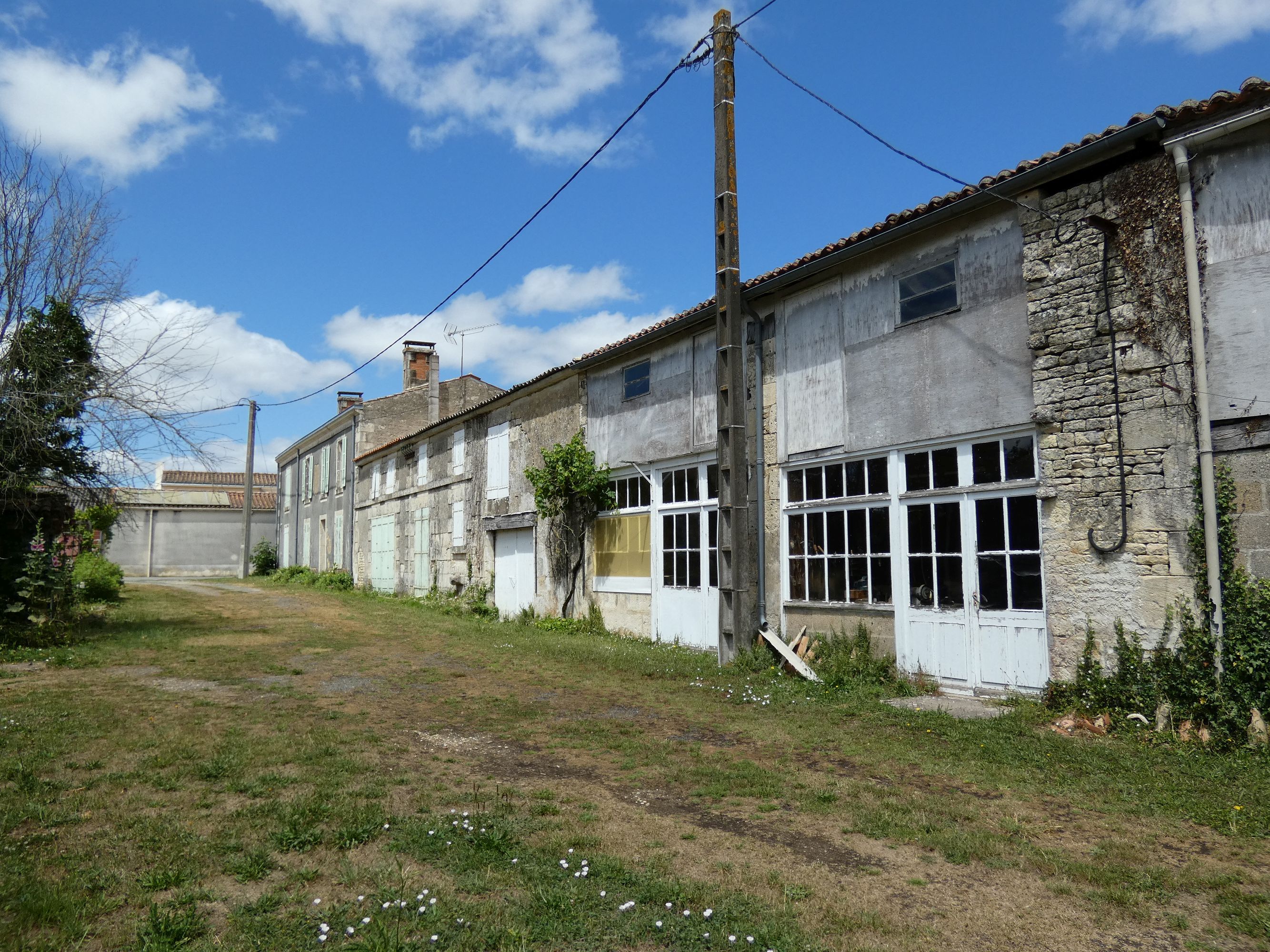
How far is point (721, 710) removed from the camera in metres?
7.58

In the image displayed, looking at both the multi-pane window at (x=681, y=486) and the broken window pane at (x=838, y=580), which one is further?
the multi-pane window at (x=681, y=486)

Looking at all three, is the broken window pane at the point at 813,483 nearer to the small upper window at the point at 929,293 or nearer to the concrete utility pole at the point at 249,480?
the small upper window at the point at 929,293

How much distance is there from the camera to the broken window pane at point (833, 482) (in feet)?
31.1

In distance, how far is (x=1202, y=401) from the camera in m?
6.31

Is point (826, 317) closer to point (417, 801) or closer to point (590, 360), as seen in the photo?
point (590, 360)

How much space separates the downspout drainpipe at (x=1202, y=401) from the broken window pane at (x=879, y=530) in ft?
9.87

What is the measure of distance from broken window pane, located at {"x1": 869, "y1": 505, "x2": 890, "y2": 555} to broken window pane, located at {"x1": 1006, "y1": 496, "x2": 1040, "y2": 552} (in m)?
1.41

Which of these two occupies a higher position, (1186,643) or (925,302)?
(925,302)

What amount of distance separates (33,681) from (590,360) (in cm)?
861

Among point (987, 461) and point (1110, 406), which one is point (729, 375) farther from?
point (1110, 406)

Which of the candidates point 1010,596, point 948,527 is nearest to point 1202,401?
point 1010,596

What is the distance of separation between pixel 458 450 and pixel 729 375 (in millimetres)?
11139

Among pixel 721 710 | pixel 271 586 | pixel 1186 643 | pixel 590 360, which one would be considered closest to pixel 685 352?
pixel 590 360

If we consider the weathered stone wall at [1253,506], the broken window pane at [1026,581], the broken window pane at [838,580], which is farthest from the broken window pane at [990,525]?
the weathered stone wall at [1253,506]
